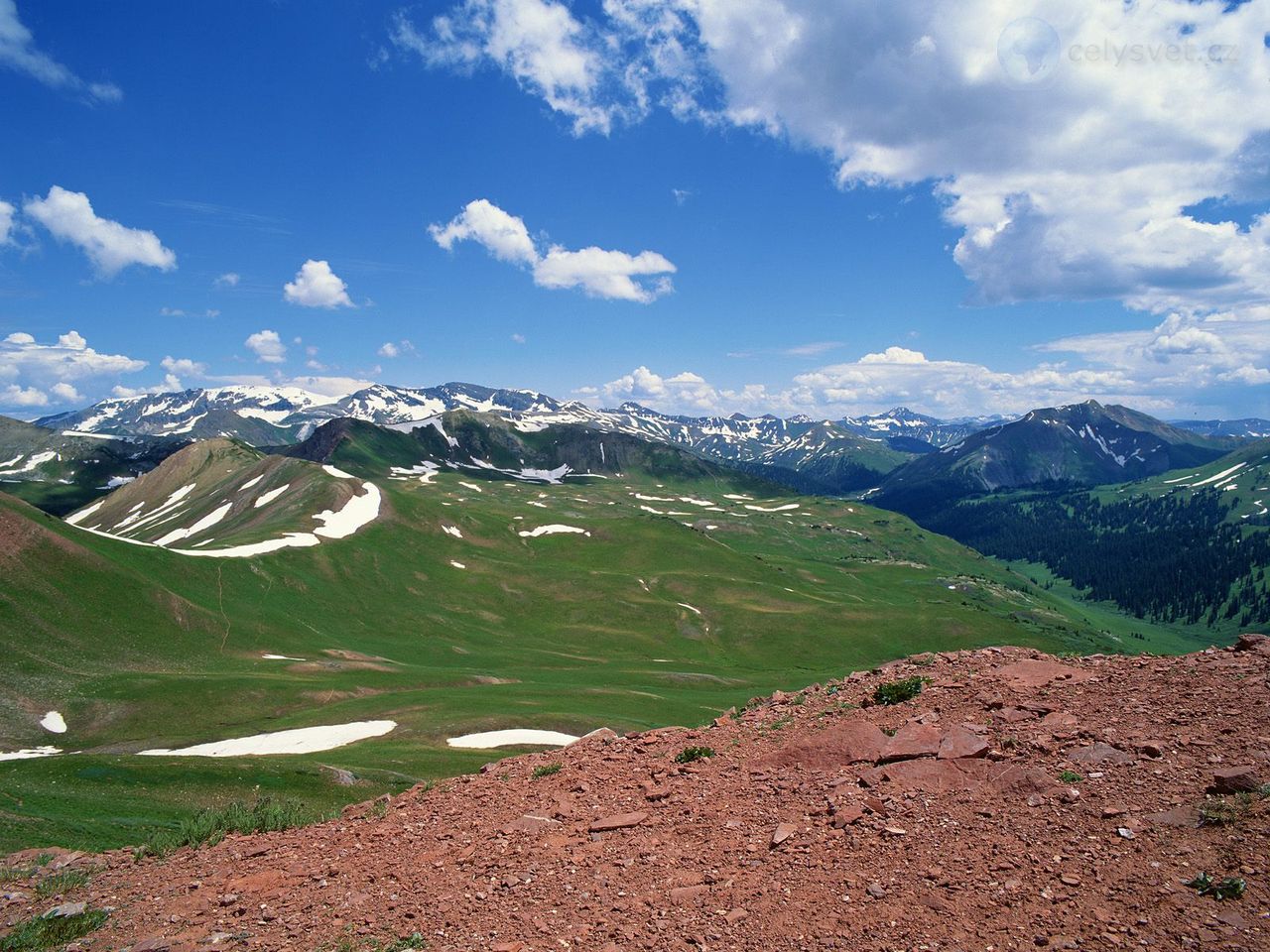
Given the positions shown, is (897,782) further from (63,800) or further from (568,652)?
(568,652)

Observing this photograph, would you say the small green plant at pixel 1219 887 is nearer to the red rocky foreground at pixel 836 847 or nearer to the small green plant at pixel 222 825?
the red rocky foreground at pixel 836 847

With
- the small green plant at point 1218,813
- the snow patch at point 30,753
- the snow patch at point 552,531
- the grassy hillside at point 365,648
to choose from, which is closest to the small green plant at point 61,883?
the grassy hillside at point 365,648

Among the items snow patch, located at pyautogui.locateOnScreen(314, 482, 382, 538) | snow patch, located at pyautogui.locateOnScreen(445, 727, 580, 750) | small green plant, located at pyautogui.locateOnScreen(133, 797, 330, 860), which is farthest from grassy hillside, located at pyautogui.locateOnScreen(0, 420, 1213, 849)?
small green plant, located at pyautogui.locateOnScreen(133, 797, 330, 860)

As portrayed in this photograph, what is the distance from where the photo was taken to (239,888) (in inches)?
565

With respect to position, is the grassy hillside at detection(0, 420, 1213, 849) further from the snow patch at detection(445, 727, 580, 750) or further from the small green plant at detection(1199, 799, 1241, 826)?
the small green plant at detection(1199, 799, 1241, 826)

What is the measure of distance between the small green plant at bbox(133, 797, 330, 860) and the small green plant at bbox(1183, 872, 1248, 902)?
20.0 meters

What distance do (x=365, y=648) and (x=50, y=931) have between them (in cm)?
7984

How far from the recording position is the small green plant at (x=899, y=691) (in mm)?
19703

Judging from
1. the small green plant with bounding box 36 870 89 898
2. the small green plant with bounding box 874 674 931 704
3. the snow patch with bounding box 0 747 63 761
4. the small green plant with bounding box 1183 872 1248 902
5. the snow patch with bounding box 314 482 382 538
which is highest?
the snow patch with bounding box 314 482 382 538

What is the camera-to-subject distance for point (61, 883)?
49.4ft

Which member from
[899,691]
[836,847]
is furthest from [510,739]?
[836,847]

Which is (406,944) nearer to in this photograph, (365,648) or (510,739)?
(510,739)

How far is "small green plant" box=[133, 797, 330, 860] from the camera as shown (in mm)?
17109

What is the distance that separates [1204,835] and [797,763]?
8088mm
